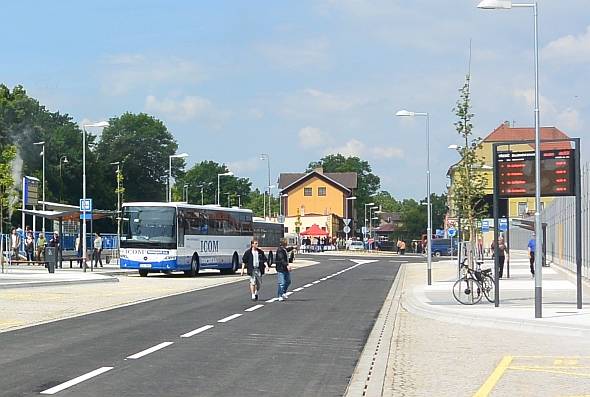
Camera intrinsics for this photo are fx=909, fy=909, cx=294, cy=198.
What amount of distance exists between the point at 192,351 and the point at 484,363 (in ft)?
13.8

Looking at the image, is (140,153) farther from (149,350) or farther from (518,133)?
(149,350)

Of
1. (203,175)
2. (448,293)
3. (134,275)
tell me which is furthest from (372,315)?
(203,175)

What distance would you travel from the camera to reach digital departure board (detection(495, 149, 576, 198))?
63.8 ft

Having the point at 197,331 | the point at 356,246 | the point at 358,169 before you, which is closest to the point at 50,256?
the point at 197,331

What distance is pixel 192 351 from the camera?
13391 mm

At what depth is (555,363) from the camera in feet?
40.7

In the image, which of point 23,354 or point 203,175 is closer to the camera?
point 23,354

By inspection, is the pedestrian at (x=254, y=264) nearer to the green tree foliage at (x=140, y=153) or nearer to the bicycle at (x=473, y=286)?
the bicycle at (x=473, y=286)

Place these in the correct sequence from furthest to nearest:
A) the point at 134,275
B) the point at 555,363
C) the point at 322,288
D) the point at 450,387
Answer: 1. the point at 134,275
2. the point at 322,288
3. the point at 555,363
4. the point at 450,387

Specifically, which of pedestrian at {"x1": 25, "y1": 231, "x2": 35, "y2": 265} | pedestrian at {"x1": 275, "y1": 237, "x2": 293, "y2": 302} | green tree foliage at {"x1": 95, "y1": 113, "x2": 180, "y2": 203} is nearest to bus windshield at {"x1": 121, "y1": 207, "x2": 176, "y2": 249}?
pedestrian at {"x1": 25, "y1": 231, "x2": 35, "y2": 265}

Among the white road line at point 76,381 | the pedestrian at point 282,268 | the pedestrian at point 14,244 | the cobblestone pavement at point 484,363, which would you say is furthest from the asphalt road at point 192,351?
the pedestrian at point 14,244

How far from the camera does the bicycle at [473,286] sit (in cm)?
2225

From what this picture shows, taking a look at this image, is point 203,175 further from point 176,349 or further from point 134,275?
point 176,349

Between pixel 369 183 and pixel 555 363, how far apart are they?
551 feet
